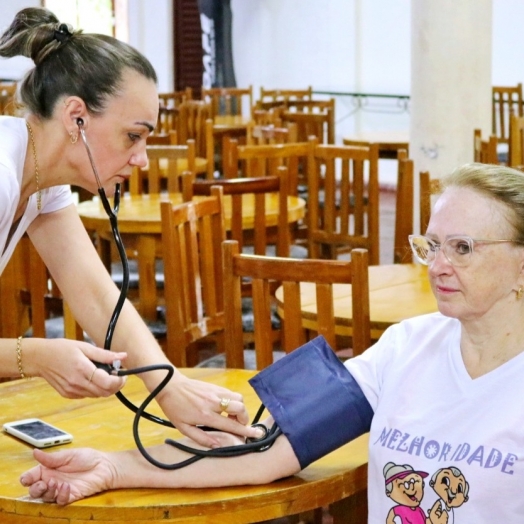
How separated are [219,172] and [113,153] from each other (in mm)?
5406

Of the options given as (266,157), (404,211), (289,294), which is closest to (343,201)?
A: (266,157)

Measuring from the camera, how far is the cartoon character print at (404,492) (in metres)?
1.49

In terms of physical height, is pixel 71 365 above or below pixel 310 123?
below

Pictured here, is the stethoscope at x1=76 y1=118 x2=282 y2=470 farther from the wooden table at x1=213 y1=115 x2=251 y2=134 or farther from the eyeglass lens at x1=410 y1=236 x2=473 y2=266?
the wooden table at x1=213 y1=115 x2=251 y2=134

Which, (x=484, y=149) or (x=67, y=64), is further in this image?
(x=484, y=149)

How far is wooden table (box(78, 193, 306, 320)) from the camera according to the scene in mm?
3512

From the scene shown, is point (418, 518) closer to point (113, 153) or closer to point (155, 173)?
point (113, 153)

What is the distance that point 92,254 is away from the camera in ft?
6.25

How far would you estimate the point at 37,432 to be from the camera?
5.67 feet

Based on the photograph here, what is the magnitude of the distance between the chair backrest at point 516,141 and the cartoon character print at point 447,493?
Result: 12.6ft

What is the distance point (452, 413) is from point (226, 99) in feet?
25.7

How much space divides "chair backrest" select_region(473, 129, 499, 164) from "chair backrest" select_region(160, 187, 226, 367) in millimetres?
1486

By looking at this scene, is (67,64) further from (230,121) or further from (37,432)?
(230,121)

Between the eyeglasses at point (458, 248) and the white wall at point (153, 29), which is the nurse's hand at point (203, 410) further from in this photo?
the white wall at point (153, 29)
